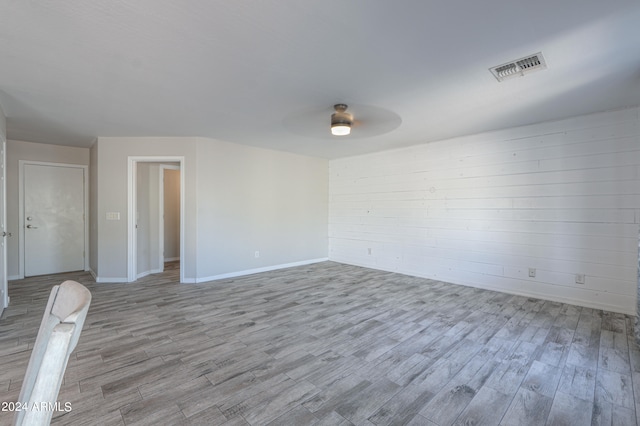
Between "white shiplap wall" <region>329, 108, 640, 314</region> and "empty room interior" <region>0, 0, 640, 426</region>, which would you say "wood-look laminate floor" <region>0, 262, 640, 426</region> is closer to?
"empty room interior" <region>0, 0, 640, 426</region>

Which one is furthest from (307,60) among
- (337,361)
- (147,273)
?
(147,273)

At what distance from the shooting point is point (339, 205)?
6.90 metres

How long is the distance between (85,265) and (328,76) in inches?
246

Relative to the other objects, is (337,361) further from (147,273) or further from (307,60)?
(147,273)

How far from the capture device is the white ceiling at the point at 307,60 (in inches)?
71.4

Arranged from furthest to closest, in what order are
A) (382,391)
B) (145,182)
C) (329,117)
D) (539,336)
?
(145,182), (329,117), (539,336), (382,391)

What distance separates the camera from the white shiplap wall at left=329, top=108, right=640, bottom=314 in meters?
3.53

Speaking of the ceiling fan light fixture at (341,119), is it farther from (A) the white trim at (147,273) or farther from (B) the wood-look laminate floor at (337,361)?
(A) the white trim at (147,273)

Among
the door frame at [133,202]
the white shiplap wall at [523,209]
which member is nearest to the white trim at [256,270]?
the door frame at [133,202]

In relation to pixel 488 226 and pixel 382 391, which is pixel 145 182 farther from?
pixel 488 226

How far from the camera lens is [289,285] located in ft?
15.5

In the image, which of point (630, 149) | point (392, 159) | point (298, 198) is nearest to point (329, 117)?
point (392, 159)

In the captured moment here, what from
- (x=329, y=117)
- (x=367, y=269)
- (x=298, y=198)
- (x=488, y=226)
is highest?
(x=329, y=117)

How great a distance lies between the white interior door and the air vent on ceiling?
23.3 feet
